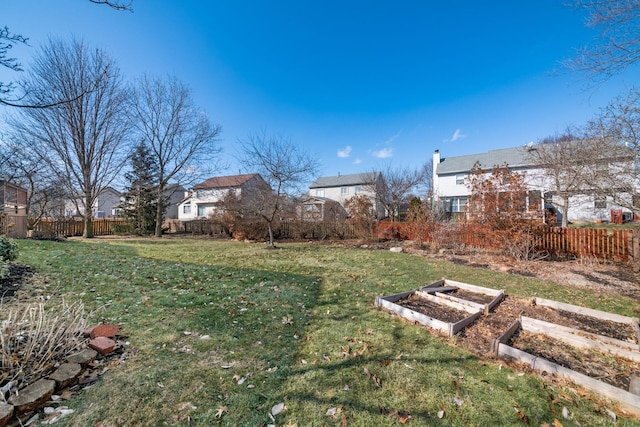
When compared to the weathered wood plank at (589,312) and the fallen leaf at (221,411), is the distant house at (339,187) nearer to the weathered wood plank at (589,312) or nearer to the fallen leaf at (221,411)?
the weathered wood plank at (589,312)

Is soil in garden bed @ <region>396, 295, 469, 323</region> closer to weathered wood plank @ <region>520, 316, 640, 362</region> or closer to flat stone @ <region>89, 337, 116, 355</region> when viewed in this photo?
weathered wood plank @ <region>520, 316, 640, 362</region>

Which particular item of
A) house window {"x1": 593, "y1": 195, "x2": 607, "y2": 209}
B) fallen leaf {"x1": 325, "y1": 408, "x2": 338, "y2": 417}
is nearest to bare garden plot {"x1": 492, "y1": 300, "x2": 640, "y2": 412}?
fallen leaf {"x1": 325, "y1": 408, "x2": 338, "y2": 417}

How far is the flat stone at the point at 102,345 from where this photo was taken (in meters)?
2.83

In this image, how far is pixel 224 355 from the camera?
2953 mm

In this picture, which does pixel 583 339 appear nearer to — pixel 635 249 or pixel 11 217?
pixel 635 249

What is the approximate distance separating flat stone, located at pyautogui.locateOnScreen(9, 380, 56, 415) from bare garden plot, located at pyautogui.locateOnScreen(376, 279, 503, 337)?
165 inches

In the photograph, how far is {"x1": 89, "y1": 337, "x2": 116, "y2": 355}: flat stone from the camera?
2.83m

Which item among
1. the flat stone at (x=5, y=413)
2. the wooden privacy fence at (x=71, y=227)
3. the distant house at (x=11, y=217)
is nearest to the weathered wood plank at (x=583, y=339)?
the flat stone at (x=5, y=413)

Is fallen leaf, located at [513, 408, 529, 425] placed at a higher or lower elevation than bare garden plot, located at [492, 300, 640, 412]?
lower

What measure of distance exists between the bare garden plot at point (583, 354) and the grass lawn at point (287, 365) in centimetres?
18

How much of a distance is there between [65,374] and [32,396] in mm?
308

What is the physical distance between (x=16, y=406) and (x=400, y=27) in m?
13.7

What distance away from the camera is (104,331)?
318cm

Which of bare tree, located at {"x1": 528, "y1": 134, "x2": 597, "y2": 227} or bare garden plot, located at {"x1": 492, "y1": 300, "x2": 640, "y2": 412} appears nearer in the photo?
bare garden plot, located at {"x1": 492, "y1": 300, "x2": 640, "y2": 412}
